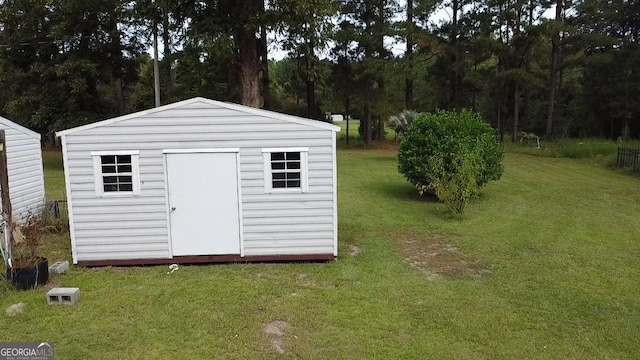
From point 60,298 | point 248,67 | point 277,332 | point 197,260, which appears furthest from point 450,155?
point 60,298

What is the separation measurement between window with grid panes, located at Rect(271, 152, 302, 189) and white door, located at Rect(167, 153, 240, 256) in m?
0.58

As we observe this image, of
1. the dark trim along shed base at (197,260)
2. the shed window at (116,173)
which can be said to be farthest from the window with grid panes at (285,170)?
the shed window at (116,173)

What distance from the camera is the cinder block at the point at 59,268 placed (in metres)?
6.59

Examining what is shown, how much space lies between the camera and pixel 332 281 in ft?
20.7

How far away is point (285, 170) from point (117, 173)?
246 cm

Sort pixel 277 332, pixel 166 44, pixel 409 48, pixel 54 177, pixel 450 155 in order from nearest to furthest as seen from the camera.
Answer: pixel 277 332 < pixel 450 155 < pixel 54 177 < pixel 166 44 < pixel 409 48

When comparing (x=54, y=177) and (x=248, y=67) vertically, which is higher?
(x=248, y=67)

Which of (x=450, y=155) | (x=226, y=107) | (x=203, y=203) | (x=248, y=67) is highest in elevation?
(x=248, y=67)

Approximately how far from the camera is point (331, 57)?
28344 millimetres

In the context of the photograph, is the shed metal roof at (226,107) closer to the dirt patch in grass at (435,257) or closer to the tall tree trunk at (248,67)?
the dirt patch in grass at (435,257)

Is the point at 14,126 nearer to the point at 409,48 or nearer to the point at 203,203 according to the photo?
the point at 203,203

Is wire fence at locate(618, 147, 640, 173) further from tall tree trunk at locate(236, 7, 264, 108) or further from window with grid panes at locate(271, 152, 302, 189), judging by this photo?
window with grid panes at locate(271, 152, 302, 189)

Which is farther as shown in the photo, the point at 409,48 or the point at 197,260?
the point at 409,48

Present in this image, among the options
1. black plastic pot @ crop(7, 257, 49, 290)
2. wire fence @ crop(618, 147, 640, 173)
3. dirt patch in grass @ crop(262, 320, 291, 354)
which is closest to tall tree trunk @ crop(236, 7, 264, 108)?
black plastic pot @ crop(7, 257, 49, 290)
